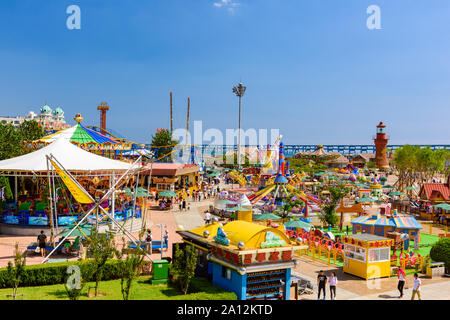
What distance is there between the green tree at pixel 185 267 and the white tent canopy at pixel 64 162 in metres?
11.3

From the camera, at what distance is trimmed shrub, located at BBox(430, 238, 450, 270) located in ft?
52.7

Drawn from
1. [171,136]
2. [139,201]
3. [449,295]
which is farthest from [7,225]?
[171,136]

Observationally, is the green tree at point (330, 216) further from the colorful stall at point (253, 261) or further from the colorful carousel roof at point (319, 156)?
the colorful carousel roof at point (319, 156)

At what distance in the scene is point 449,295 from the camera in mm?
13344

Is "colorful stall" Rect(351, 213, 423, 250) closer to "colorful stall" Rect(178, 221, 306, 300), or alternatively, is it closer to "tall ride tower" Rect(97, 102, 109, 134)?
"colorful stall" Rect(178, 221, 306, 300)

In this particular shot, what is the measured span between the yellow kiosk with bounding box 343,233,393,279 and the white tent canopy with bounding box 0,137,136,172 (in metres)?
13.1

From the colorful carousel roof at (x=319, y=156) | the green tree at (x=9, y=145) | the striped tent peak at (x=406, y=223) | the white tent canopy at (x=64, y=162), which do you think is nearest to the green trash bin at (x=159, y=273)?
the white tent canopy at (x=64, y=162)

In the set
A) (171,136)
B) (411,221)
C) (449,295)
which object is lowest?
(449,295)

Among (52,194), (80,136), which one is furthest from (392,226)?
(80,136)

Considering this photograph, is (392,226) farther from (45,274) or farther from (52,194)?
(52,194)
